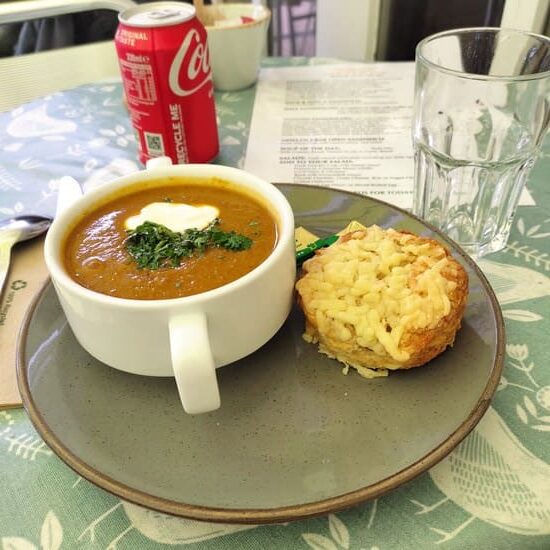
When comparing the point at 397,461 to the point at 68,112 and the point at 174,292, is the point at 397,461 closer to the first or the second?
the point at 174,292

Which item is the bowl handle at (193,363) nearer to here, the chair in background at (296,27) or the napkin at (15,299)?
the napkin at (15,299)

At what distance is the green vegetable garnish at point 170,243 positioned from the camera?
66 cm

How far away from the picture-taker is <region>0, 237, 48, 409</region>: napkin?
2.23ft

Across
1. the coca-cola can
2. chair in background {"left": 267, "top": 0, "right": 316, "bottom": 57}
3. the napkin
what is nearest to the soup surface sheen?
the napkin

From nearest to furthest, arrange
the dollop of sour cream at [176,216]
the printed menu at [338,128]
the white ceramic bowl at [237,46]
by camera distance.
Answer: the dollop of sour cream at [176,216] < the printed menu at [338,128] < the white ceramic bowl at [237,46]

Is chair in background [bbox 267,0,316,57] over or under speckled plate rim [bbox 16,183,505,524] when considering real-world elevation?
under

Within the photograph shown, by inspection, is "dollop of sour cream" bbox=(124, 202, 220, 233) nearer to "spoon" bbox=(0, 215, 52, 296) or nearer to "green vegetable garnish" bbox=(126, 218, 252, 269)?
"green vegetable garnish" bbox=(126, 218, 252, 269)

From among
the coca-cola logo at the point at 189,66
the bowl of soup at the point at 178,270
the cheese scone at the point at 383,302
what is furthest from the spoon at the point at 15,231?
the cheese scone at the point at 383,302

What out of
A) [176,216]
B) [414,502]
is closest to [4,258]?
[176,216]

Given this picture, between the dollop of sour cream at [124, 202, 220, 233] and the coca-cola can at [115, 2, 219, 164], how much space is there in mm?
347

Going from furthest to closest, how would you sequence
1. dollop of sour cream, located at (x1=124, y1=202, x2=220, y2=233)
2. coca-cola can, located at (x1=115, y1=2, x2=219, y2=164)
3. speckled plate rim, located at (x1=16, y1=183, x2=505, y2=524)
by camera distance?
coca-cola can, located at (x1=115, y1=2, x2=219, y2=164)
dollop of sour cream, located at (x1=124, y1=202, x2=220, y2=233)
speckled plate rim, located at (x1=16, y1=183, x2=505, y2=524)

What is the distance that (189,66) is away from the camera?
3.33 ft

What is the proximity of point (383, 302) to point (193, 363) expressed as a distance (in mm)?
240

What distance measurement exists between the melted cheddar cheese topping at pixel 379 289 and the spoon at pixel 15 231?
0.49 meters
